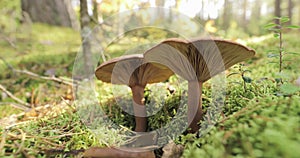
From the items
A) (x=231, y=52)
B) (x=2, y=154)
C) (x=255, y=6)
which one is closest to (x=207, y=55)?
(x=231, y=52)

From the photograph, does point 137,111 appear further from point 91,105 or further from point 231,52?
point 231,52

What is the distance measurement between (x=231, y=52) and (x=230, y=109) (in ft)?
1.39

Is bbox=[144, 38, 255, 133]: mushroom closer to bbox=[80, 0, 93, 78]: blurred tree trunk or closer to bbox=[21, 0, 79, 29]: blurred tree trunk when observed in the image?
bbox=[80, 0, 93, 78]: blurred tree trunk

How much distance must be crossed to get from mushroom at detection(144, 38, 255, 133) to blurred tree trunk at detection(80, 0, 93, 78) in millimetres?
2174

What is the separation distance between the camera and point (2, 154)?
118 centimetres

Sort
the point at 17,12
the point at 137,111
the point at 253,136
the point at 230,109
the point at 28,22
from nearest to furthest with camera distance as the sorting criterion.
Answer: the point at 253,136 → the point at 230,109 → the point at 137,111 → the point at 17,12 → the point at 28,22

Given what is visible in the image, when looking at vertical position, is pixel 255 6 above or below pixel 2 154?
above

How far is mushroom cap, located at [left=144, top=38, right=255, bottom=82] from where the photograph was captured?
4.45 feet

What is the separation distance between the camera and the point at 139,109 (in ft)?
6.69

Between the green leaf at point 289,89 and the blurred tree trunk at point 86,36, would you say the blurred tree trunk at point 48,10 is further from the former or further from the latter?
the green leaf at point 289,89

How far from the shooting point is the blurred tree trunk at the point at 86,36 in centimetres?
341

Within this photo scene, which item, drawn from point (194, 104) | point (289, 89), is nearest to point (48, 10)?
point (194, 104)

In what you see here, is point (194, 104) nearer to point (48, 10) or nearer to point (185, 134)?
point (185, 134)

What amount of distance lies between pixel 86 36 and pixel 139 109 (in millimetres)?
1960
